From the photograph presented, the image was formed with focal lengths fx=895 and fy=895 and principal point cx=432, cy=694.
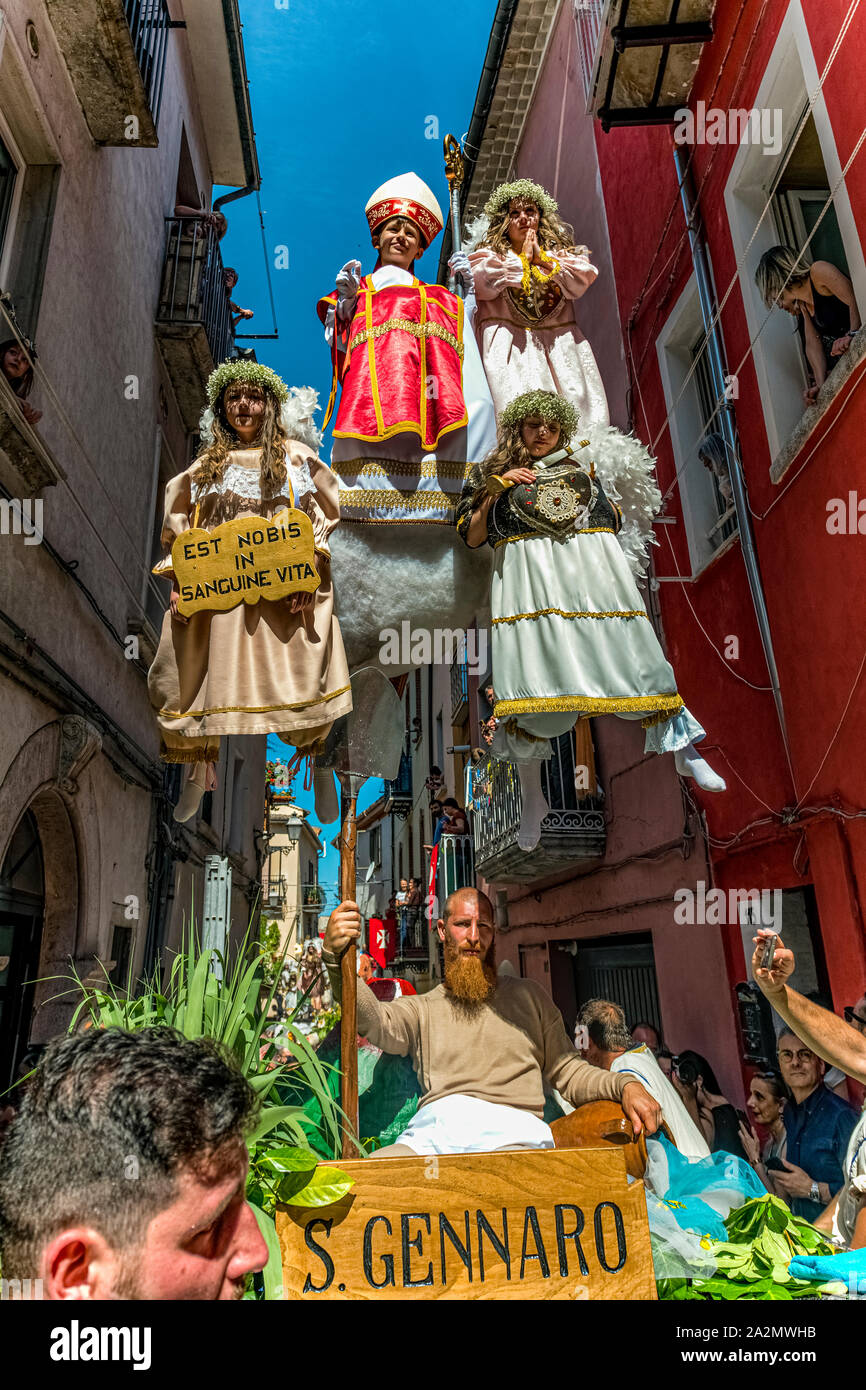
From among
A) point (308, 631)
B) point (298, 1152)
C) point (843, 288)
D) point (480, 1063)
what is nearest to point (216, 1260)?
point (298, 1152)

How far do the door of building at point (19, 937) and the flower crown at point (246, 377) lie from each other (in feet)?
11.3

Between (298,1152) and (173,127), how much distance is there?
10689 mm

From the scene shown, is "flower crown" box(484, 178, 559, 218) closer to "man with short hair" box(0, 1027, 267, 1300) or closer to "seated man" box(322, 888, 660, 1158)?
"seated man" box(322, 888, 660, 1158)

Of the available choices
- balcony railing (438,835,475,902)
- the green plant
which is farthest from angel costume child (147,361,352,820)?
balcony railing (438,835,475,902)

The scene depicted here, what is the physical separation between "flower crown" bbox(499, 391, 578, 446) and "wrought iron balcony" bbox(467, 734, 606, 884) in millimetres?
3327

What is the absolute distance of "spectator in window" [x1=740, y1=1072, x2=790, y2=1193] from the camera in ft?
15.5

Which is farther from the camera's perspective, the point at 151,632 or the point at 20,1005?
the point at 151,632

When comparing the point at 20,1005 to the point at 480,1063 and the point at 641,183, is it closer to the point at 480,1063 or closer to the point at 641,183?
the point at 480,1063

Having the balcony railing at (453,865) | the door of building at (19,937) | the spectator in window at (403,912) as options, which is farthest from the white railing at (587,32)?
the spectator in window at (403,912)

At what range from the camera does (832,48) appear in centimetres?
450

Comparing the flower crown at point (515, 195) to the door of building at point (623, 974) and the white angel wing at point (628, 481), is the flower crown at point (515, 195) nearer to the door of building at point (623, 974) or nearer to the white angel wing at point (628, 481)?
the white angel wing at point (628, 481)

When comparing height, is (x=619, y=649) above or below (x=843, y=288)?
below

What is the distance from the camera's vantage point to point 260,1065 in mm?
3188
